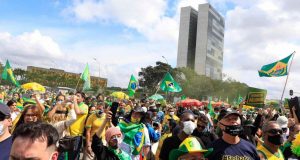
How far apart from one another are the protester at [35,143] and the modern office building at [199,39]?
326ft

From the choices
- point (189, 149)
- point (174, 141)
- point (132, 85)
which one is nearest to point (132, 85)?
point (132, 85)

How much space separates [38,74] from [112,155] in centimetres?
7120

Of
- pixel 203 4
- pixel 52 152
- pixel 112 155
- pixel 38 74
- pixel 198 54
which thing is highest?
pixel 203 4

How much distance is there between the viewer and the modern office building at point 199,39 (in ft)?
332

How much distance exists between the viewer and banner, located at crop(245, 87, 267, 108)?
1170cm

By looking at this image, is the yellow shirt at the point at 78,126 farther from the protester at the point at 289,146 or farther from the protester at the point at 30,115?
the protester at the point at 289,146

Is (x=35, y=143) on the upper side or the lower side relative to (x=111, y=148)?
upper

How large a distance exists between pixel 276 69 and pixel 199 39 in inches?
3538

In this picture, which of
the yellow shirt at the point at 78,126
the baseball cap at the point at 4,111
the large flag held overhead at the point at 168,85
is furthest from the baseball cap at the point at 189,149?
the large flag held overhead at the point at 168,85

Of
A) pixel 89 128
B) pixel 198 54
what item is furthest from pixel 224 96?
pixel 89 128

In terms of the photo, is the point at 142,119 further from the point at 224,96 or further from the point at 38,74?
the point at 38,74

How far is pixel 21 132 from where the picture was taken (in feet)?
6.58

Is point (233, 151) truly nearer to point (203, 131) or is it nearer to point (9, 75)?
point (203, 131)

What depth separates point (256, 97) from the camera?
11898 millimetres
